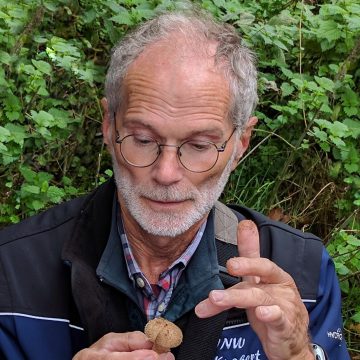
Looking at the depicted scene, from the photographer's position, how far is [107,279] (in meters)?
2.38

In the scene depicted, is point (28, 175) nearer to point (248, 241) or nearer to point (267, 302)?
point (248, 241)

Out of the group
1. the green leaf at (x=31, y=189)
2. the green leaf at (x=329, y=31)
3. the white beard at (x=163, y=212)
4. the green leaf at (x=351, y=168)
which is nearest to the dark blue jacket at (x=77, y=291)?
the white beard at (x=163, y=212)

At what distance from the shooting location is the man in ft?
7.62

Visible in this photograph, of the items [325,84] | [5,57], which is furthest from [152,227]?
[325,84]

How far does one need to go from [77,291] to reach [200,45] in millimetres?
887

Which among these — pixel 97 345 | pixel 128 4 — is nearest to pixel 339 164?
pixel 128 4

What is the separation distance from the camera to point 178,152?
2309mm

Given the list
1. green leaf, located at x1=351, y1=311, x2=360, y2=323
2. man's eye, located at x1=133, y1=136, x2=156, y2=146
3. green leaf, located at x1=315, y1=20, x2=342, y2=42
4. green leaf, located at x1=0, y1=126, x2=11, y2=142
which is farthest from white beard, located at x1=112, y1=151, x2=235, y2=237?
green leaf, located at x1=315, y1=20, x2=342, y2=42

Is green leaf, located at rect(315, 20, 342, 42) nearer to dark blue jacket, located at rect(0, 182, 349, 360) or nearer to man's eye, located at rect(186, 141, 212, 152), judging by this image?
dark blue jacket, located at rect(0, 182, 349, 360)

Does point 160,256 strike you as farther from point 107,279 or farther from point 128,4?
point 128,4

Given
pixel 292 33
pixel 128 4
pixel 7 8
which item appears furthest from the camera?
pixel 292 33

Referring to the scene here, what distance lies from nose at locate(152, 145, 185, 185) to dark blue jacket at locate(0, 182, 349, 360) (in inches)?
12.7

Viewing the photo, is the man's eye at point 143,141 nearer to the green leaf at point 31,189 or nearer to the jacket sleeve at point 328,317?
the jacket sleeve at point 328,317

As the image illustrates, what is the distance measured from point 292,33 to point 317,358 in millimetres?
2590
